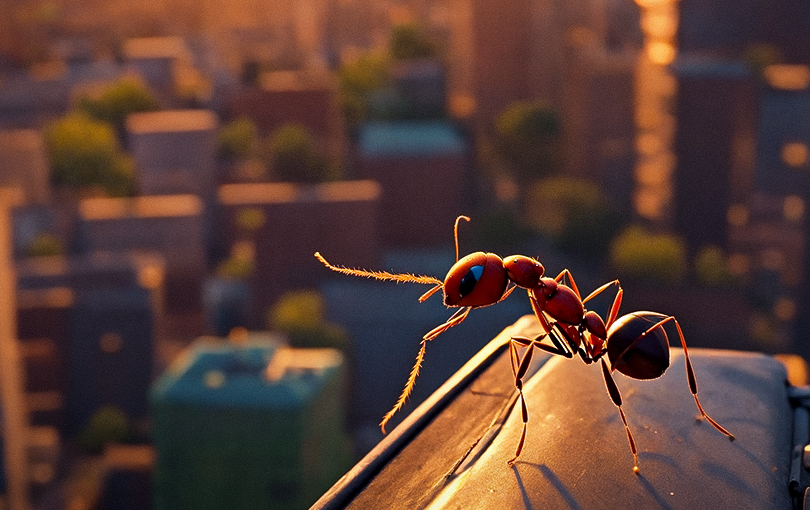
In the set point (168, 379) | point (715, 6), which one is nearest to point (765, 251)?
point (715, 6)

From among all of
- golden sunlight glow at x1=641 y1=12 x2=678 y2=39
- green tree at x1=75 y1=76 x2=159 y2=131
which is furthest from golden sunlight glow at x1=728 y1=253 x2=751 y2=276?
green tree at x1=75 y1=76 x2=159 y2=131

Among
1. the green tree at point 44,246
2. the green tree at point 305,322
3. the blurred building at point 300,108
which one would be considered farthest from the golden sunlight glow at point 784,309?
the blurred building at point 300,108

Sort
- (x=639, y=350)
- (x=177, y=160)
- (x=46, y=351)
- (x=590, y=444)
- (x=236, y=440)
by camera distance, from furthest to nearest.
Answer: (x=177, y=160)
(x=46, y=351)
(x=236, y=440)
(x=639, y=350)
(x=590, y=444)

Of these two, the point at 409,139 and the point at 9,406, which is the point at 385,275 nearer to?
the point at 9,406

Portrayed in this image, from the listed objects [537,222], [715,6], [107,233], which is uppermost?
[715,6]

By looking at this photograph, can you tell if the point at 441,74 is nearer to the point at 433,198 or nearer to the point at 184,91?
the point at 433,198

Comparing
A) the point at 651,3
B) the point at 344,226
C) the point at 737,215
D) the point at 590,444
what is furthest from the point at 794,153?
the point at 590,444
